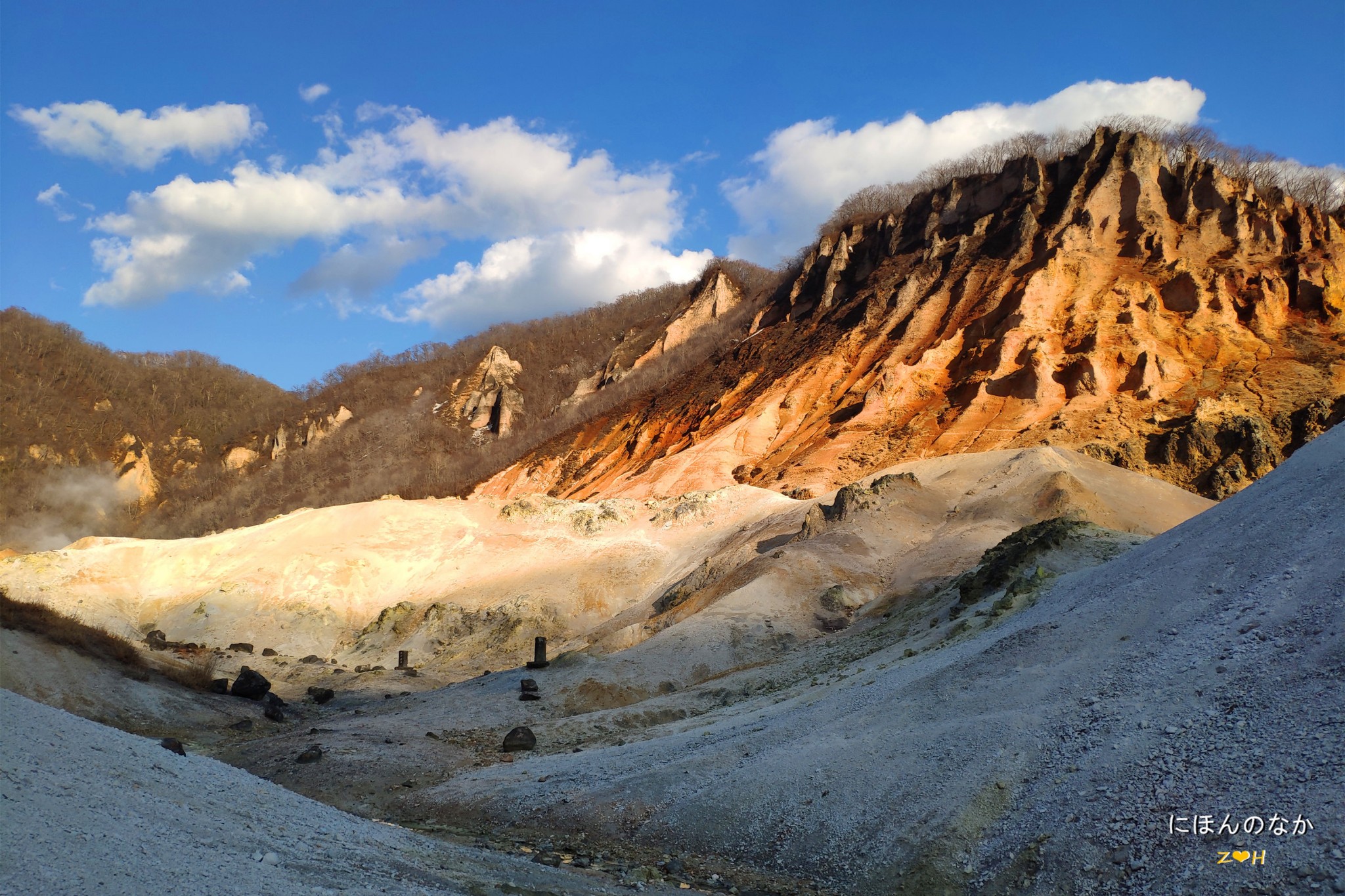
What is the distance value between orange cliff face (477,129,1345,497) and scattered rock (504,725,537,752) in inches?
894

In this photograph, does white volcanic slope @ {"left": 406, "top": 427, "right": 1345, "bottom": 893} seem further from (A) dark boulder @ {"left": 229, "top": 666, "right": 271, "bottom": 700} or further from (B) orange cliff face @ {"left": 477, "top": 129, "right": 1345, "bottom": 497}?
(B) orange cliff face @ {"left": 477, "top": 129, "right": 1345, "bottom": 497}

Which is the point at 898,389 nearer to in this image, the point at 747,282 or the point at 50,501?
the point at 747,282

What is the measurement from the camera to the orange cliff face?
30375 millimetres

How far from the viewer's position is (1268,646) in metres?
5.98

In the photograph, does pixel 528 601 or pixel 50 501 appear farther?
pixel 50 501

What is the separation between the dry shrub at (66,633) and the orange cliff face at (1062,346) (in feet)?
79.5

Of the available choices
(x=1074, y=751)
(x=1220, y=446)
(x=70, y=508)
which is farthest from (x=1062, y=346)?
(x=70, y=508)

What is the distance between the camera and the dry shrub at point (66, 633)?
14844 mm

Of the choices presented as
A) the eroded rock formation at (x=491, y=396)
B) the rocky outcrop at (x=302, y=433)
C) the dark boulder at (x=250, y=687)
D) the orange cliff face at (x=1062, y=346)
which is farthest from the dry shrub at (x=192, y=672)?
the rocky outcrop at (x=302, y=433)

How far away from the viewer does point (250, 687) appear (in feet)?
59.1

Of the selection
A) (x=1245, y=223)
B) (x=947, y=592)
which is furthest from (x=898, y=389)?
(x=947, y=592)

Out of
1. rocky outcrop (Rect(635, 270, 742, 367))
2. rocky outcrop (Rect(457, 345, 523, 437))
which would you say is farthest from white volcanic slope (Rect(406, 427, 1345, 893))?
rocky outcrop (Rect(457, 345, 523, 437))

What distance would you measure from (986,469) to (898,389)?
555 inches

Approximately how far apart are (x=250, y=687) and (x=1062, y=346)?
3221cm
